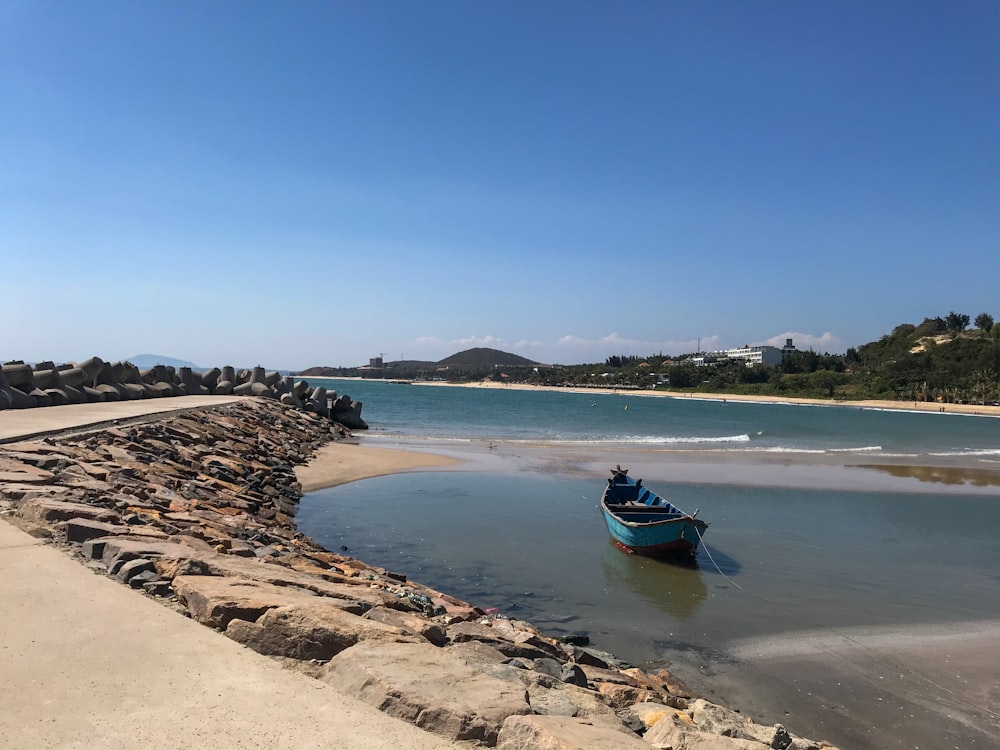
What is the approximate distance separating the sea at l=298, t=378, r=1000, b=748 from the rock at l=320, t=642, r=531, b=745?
182 inches

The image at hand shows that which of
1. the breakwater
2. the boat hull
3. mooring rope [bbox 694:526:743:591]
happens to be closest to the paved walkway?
mooring rope [bbox 694:526:743:591]

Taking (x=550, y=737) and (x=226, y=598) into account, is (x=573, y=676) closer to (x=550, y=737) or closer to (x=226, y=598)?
(x=550, y=737)

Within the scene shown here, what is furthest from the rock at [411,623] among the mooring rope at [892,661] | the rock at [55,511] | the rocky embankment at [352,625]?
the mooring rope at [892,661]

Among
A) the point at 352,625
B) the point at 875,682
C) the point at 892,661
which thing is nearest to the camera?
the point at 352,625

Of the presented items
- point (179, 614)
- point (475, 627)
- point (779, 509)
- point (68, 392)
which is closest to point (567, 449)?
point (779, 509)

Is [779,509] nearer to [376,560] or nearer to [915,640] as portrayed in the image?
[915,640]

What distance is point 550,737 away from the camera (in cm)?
323

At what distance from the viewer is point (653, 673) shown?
7660mm

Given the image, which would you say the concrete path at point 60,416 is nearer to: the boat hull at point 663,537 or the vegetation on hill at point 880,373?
A: the boat hull at point 663,537

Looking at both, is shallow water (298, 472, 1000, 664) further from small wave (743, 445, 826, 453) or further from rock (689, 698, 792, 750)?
small wave (743, 445, 826, 453)

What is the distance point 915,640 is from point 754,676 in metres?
2.91

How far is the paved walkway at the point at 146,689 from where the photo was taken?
3.06 m

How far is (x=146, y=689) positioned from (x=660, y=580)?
31.3ft

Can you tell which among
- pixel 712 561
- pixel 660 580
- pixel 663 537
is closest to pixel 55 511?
pixel 660 580
